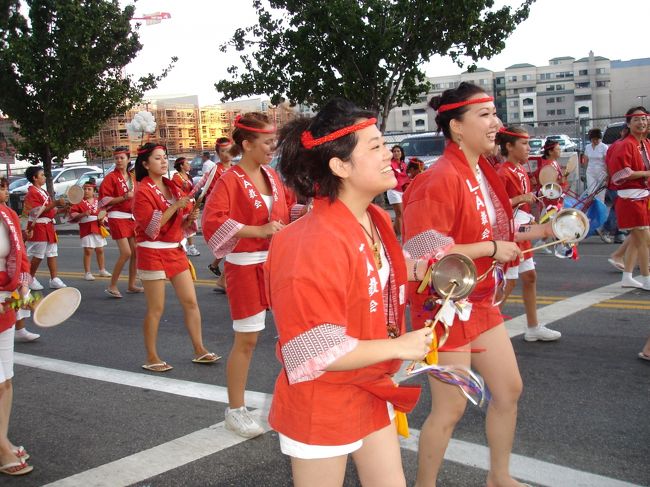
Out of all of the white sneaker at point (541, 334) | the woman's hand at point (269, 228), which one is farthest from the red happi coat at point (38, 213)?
→ the white sneaker at point (541, 334)

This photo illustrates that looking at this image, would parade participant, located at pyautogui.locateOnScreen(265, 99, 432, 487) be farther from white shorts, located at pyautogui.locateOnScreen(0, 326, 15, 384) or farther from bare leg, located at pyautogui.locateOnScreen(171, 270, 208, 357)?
bare leg, located at pyautogui.locateOnScreen(171, 270, 208, 357)

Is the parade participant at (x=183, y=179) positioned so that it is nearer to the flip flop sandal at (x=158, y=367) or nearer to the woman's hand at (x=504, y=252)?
the flip flop sandal at (x=158, y=367)

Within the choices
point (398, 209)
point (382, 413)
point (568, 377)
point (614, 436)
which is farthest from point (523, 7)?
point (382, 413)

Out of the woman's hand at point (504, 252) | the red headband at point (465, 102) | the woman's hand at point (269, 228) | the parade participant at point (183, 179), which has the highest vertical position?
the red headband at point (465, 102)

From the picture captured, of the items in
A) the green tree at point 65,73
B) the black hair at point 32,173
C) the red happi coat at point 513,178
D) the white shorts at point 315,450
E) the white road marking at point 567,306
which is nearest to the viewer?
the white shorts at point 315,450

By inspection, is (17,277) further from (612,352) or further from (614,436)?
(612,352)

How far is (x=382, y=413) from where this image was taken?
2.47 m

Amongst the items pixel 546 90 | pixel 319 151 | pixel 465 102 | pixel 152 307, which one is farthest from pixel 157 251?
pixel 546 90

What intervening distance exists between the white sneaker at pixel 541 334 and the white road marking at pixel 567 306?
207 mm

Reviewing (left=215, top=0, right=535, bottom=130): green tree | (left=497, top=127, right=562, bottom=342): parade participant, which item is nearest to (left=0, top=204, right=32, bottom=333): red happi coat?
(left=497, top=127, right=562, bottom=342): parade participant

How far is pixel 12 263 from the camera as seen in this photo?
4.55 metres

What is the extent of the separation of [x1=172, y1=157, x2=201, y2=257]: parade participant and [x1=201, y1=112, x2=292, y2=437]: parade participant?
84.9 inches

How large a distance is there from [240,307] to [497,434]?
1.99 metres

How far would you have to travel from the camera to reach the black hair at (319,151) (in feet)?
8.15
